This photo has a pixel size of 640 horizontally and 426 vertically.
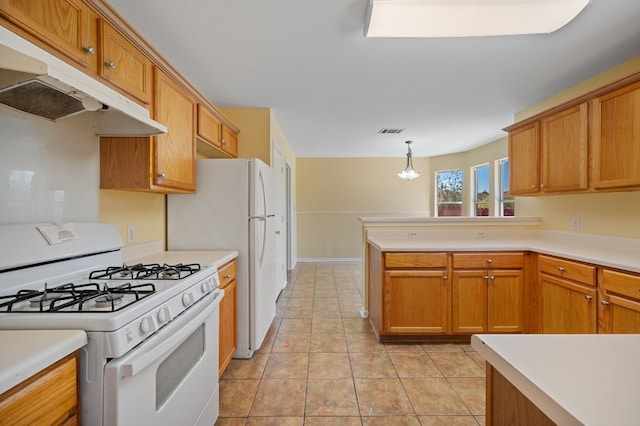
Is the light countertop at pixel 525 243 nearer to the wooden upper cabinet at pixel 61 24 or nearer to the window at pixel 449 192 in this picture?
the wooden upper cabinet at pixel 61 24

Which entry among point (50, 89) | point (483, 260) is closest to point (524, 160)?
point (483, 260)

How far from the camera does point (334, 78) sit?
2580mm

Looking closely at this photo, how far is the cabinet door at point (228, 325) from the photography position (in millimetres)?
2068

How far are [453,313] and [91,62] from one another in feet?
9.71

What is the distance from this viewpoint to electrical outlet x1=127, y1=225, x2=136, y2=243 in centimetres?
198

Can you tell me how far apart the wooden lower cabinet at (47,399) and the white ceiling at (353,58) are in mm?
1772

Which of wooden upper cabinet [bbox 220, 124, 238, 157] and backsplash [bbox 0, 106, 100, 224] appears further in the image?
wooden upper cabinet [bbox 220, 124, 238, 157]

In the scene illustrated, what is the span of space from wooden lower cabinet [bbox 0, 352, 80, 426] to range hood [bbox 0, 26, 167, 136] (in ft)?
2.75

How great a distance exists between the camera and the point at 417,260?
260 centimetres

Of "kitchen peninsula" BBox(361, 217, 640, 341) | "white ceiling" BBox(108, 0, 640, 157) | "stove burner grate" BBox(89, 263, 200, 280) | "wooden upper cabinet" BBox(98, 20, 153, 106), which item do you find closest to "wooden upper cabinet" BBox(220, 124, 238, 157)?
"white ceiling" BBox(108, 0, 640, 157)

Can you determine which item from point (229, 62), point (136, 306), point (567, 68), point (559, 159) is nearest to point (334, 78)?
point (229, 62)

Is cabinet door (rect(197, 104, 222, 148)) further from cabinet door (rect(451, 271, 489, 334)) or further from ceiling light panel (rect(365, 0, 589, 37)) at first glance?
cabinet door (rect(451, 271, 489, 334))

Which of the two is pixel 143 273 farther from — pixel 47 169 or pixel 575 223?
pixel 575 223

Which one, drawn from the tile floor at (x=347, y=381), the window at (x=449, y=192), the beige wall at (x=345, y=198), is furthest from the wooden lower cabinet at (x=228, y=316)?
the window at (x=449, y=192)
